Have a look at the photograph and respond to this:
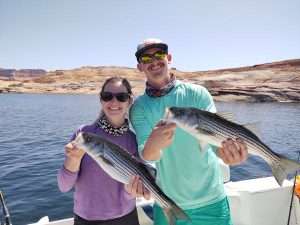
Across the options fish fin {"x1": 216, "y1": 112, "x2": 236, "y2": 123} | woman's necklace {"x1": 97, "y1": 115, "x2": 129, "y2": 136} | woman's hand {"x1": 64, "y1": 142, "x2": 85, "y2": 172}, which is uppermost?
fish fin {"x1": 216, "y1": 112, "x2": 236, "y2": 123}

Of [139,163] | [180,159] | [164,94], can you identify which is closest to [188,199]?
[180,159]

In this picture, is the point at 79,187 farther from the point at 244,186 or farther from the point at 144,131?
the point at 244,186

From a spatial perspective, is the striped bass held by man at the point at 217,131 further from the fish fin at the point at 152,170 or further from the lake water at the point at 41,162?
the fish fin at the point at 152,170

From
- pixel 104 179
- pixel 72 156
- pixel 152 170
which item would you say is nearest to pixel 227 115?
pixel 152 170

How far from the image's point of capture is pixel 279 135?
2303cm

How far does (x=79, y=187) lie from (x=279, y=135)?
21562 millimetres

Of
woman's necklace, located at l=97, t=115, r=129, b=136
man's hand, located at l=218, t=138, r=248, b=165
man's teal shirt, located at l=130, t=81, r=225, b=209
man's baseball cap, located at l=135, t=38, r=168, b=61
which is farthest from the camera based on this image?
woman's necklace, located at l=97, t=115, r=129, b=136

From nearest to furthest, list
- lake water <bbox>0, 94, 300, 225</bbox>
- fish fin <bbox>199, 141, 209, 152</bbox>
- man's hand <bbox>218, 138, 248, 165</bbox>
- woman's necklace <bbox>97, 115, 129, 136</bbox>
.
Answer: man's hand <bbox>218, 138, 248, 165</bbox> < fish fin <bbox>199, 141, 209, 152</bbox> < woman's necklace <bbox>97, 115, 129, 136</bbox> < lake water <bbox>0, 94, 300, 225</bbox>

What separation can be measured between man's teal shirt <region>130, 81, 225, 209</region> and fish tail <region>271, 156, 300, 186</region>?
21.2 inches

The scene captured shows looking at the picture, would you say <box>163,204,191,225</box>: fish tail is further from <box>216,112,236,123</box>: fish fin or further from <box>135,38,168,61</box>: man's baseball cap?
<box>135,38,168,61</box>: man's baseball cap

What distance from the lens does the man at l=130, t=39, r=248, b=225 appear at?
329 centimetres

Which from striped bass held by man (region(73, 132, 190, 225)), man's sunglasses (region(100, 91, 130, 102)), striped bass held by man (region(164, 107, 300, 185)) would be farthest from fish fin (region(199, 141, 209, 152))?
man's sunglasses (region(100, 91, 130, 102))

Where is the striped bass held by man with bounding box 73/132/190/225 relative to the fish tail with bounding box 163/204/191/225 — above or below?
above

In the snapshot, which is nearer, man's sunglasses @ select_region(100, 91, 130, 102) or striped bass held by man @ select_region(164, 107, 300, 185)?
striped bass held by man @ select_region(164, 107, 300, 185)
